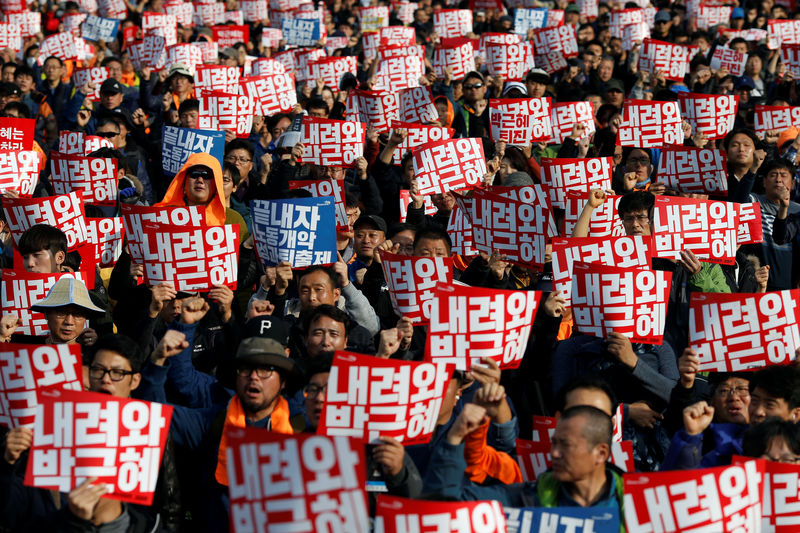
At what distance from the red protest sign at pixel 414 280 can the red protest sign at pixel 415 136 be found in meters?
3.68

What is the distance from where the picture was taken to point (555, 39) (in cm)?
1611

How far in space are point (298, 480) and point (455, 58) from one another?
1063 centimetres

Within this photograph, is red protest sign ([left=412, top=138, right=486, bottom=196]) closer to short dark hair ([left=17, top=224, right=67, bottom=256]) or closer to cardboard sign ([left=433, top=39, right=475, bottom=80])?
short dark hair ([left=17, top=224, right=67, bottom=256])

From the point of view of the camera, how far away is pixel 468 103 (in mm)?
13227

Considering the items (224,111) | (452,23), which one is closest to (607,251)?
(224,111)

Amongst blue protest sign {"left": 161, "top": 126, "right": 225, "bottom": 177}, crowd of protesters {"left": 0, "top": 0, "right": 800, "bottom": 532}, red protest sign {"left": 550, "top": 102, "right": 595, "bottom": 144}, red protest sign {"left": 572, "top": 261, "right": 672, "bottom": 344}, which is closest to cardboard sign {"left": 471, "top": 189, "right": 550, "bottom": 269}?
crowd of protesters {"left": 0, "top": 0, "right": 800, "bottom": 532}

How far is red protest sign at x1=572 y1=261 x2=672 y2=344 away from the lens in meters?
6.61

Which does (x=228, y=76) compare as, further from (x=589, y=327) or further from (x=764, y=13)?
(x=764, y=13)

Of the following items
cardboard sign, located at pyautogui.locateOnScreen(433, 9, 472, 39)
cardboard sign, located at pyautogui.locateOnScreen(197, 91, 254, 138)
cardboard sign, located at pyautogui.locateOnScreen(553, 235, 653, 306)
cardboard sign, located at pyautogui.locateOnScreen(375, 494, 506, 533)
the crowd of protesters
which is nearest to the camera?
cardboard sign, located at pyautogui.locateOnScreen(375, 494, 506, 533)

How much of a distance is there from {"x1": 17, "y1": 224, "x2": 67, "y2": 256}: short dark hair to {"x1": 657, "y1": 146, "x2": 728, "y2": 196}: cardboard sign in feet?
15.8

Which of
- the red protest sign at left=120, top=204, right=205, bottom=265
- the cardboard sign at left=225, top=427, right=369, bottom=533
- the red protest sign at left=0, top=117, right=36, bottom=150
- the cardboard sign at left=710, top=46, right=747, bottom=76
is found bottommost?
the cardboard sign at left=225, top=427, right=369, bottom=533

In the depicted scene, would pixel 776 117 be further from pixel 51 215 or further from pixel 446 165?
pixel 51 215

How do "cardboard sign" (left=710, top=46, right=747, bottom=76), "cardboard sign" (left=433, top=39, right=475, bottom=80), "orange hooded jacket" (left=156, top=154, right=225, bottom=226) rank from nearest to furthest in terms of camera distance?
"orange hooded jacket" (left=156, top=154, right=225, bottom=226) < "cardboard sign" (left=433, top=39, right=475, bottom=80) < "cardboard sign" (left=710, top=46, right=747, bottom=76)

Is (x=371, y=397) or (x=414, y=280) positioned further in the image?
(x=414, y=280)
